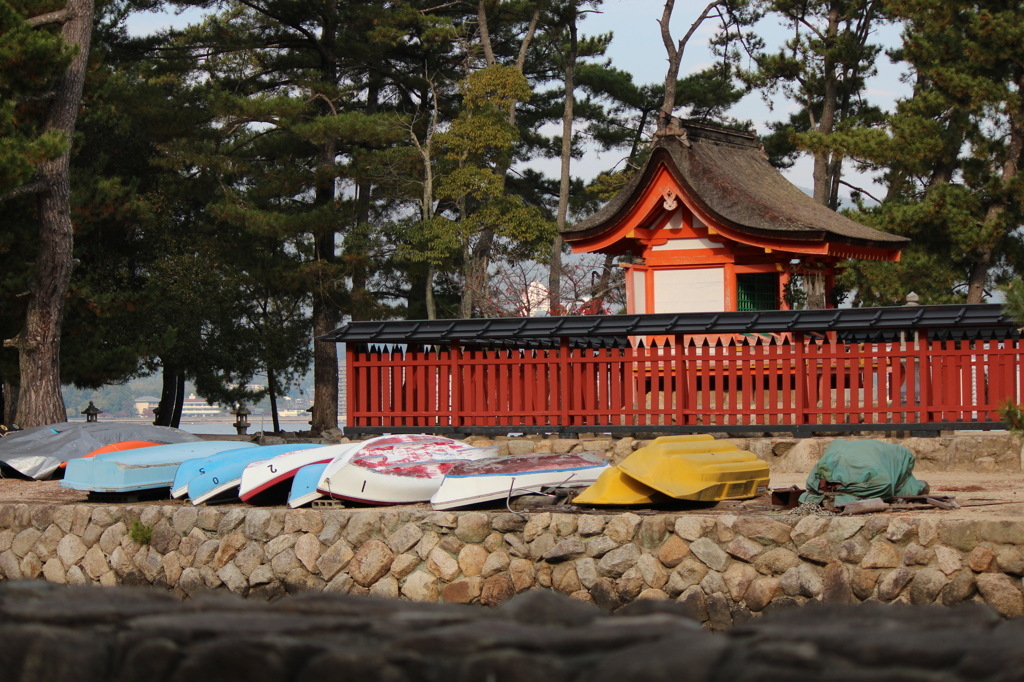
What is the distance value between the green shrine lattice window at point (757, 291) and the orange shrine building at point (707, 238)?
2 cm

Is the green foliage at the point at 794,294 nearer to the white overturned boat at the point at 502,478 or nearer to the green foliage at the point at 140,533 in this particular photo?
the white overturned boat at the point at 502,478

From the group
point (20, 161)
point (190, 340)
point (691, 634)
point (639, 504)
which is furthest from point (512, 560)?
point (190, 340)

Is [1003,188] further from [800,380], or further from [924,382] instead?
[800,380]

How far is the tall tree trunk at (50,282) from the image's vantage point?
61.8 ft

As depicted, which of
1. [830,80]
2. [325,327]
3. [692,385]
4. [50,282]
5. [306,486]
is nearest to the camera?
[306,486]

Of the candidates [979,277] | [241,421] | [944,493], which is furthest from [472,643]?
[241,421]

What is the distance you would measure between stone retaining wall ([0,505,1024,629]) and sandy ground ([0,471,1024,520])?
43 centimetres

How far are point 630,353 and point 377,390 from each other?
11.5ft

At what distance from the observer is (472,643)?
7.47 feet

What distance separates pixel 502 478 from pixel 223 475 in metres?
3.26

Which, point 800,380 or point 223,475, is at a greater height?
point 800,380

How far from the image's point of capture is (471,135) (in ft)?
88.2

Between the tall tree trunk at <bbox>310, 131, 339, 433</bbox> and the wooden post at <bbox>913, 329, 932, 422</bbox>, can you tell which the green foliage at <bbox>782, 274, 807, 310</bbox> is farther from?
the tall tree trunk at <bbox>310, 131, 339, 433</bbox>

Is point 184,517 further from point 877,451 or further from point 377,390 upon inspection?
point 877,451
